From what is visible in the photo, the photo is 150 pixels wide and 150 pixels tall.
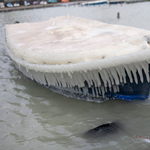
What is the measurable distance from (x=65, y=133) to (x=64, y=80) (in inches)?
41.1

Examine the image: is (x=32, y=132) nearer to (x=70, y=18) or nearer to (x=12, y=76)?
(x=12, y=76)

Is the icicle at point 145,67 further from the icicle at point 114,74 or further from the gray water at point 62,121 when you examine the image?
the gray water at point 62,121

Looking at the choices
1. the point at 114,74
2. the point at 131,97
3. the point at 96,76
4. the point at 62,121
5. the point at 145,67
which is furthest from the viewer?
the point at 131,97

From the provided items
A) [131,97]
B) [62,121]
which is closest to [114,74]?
[131,97]

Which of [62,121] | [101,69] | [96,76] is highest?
[101,69]

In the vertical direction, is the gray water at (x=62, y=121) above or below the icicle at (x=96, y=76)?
below

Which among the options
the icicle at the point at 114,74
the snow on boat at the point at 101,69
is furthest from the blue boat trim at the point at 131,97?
the icicle at the point at 114,74

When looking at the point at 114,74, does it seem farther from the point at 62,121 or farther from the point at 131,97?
the point at 62,121

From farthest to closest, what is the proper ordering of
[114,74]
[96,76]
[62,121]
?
[62,121]
[96,76]
[114,74]

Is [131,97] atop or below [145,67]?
below

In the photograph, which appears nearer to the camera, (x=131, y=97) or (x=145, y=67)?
(x=145, y=67)

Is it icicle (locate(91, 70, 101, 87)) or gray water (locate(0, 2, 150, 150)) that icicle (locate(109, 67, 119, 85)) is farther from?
gray water (locate(0, 2, 150, 150))

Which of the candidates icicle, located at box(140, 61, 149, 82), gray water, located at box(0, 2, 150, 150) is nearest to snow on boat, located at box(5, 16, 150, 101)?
icicle, located at box(140, 61, 149, 82)

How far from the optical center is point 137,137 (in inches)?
105
